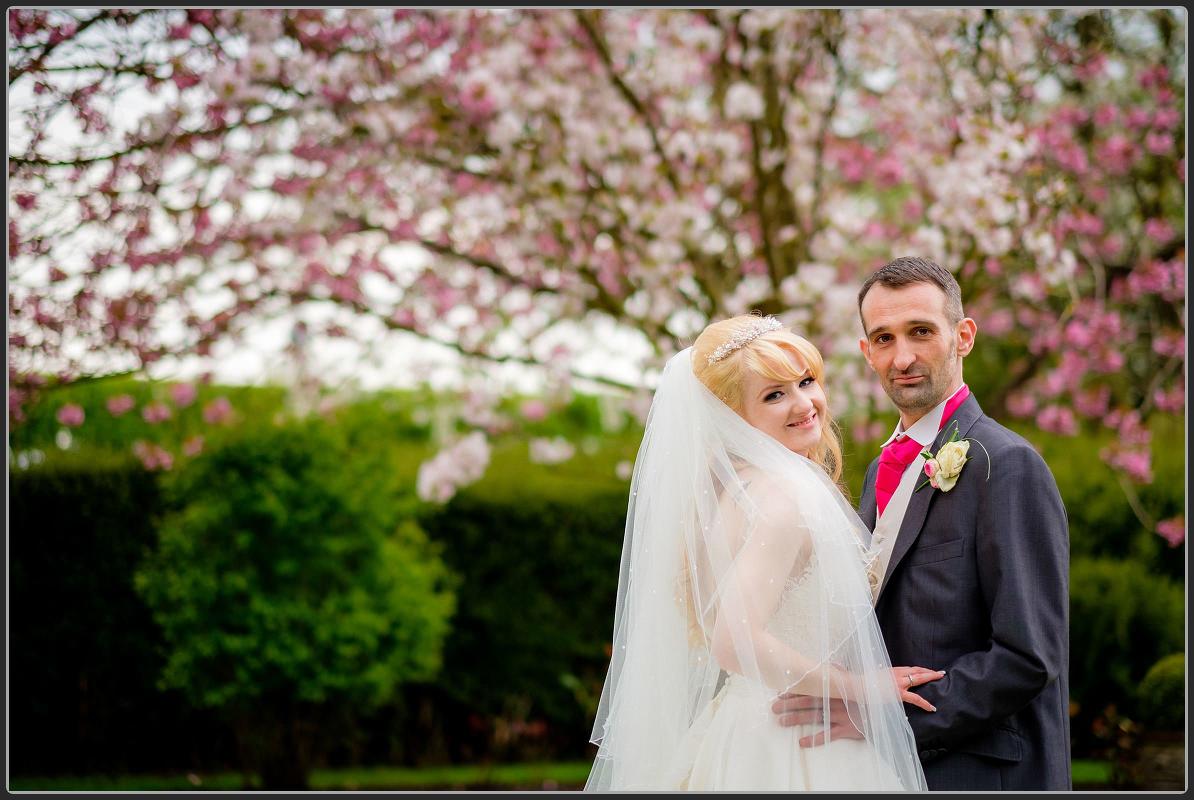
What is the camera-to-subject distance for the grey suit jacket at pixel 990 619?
2430 mm

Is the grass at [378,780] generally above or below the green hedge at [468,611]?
below

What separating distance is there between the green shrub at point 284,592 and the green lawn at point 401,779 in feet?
1.72

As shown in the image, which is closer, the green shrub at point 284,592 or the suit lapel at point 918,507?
the suit lapel at point 918,507

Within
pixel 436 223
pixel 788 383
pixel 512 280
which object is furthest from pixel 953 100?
pixel 788 383

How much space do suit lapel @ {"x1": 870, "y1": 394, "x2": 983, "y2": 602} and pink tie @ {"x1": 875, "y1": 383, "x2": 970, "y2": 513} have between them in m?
0.03

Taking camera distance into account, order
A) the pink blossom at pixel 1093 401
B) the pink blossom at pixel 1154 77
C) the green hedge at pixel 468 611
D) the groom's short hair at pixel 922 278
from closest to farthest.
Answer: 1. the groom's short hair at pixel 922 278
2. the green hedge at pixel 468 611
3. the pink blossom at pixel 1154 77
4. the pink blossom at pixel 1093 401

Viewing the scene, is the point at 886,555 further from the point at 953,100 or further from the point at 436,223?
the point at 436,223

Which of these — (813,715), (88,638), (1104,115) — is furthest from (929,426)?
(88,638)

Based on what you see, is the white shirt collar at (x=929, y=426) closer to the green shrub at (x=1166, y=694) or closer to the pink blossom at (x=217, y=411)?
the green shrub at (x=1166, y=694)

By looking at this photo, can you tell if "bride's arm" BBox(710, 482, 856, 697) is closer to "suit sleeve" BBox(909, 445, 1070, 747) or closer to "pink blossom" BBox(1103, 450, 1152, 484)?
"suit sleeve" BBox(909, 445, 1070, 747)

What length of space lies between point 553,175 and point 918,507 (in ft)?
13.8

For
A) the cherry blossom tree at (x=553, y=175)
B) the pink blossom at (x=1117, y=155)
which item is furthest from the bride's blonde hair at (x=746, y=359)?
the pink blossom at (x=1117, y=155)

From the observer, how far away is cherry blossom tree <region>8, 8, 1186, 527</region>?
18.7 feet

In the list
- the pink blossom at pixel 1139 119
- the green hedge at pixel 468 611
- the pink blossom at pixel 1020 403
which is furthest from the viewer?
the pink blossom at pixel 1020 403
